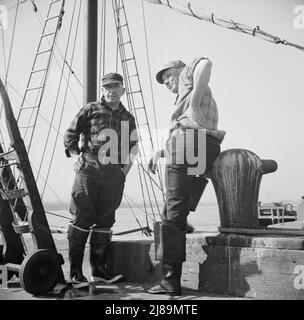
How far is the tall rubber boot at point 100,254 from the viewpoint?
3.80 metres

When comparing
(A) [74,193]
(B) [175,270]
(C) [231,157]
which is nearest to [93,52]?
(A) [74,193]

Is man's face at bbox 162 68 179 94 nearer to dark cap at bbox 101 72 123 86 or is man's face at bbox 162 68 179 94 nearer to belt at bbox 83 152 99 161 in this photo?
dark cap at bbox 101 72 123 86

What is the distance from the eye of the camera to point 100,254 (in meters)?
3.83

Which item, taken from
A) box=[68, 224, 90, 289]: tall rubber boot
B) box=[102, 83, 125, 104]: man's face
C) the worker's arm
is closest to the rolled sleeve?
box=[102, 83, 125, 104]: man's face

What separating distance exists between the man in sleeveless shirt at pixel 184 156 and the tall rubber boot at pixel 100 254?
778 mm

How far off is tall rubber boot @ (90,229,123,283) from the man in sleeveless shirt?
0.78 m

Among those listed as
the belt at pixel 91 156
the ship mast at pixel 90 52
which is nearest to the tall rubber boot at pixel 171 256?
the belt at pixel 91 156

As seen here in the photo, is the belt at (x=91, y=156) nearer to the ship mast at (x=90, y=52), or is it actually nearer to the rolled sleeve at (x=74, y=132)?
the rolled sleeve at (x=74, y=132)

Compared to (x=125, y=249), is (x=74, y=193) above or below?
above

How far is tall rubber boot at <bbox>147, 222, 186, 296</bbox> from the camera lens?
10.1 feet

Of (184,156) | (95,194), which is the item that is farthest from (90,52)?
(184,156)

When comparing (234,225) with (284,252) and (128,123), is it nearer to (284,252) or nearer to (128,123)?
(284,252)
